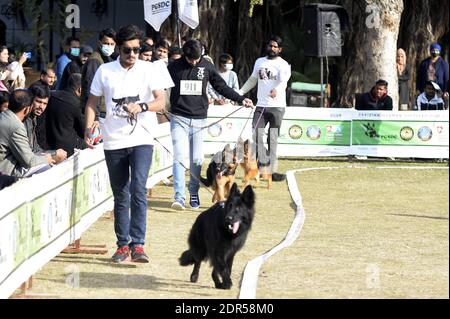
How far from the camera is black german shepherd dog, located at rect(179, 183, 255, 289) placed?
917 centimetres

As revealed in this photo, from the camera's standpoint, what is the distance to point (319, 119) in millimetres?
21578

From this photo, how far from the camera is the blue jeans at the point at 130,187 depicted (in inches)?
403

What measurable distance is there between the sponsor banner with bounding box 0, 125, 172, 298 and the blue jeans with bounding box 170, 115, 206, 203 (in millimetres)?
1181

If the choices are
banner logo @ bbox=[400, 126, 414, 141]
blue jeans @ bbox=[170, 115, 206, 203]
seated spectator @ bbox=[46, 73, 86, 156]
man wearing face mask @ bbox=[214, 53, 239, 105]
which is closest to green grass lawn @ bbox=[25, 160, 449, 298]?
blue jeans @ bbox=[170, 115, 206, 203]

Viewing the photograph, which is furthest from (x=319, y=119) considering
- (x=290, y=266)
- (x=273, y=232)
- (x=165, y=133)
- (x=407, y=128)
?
(x=290, y=266)

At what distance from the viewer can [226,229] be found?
9211 millimetres

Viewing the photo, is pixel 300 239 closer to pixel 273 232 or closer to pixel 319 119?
pixel 273 232

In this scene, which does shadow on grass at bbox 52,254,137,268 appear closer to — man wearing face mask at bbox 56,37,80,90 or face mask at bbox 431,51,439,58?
man wearing face mask at bbox 56,37,80,90

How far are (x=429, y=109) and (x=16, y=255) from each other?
1484 cm

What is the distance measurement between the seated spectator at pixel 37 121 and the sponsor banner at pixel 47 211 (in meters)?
0.66

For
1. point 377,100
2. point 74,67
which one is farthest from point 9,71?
point 377,100

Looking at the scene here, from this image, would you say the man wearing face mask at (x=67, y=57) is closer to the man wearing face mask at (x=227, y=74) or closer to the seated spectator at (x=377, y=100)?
the man wearing face mask at (x=227, y=74)

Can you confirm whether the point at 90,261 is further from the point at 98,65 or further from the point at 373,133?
the point at 373,133

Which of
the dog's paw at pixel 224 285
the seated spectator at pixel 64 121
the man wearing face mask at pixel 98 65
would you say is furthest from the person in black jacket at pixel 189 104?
the dog's paw at pixel 224 285
